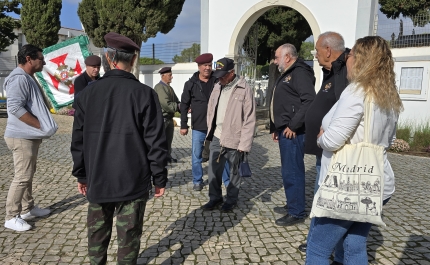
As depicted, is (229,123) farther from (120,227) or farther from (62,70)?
(62,70)

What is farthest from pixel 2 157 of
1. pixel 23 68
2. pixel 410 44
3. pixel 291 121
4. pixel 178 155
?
pixel 410 44

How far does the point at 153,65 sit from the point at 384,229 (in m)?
12.0

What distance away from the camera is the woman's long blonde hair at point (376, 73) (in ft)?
5.95

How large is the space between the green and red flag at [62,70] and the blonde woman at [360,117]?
718cm

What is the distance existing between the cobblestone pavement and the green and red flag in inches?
142

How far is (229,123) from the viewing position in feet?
12.4

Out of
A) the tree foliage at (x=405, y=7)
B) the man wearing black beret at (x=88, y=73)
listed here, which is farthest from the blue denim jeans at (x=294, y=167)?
the tree foliage at (x=405, y=7)

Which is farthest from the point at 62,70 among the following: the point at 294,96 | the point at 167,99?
the point at 294,96

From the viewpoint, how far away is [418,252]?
3133 mm

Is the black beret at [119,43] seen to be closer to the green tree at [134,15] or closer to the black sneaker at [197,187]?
the black sneaker at [197,187]

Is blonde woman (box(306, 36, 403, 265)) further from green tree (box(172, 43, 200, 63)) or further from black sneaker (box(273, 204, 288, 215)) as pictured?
green tree (box(172, 43, 200, 63))

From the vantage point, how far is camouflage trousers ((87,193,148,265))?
7.25 ft

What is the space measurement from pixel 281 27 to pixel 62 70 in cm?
896

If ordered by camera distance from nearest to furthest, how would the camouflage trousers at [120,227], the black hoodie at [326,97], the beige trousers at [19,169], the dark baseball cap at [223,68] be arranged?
the camouflage trousers at [120,227], the black hoodie at [326,97], the beige trousers at [19,169], the dark baseball cap at [223,68]
